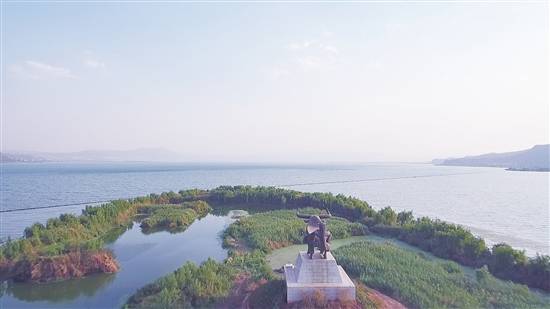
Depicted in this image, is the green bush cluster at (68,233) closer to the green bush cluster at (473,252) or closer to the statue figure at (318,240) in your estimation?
the statue figure at (318,240)

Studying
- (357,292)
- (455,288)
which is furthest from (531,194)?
(357,292)

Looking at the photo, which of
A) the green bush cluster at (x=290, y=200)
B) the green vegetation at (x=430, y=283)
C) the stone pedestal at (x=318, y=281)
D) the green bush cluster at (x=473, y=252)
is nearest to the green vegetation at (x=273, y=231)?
the green bush cluster at (x=473, y=252)

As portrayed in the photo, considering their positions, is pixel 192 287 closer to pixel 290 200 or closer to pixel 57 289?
pixel 57 289

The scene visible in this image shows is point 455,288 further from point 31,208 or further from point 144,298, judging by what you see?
point 31,208

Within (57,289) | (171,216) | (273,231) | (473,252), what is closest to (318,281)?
(473,252)

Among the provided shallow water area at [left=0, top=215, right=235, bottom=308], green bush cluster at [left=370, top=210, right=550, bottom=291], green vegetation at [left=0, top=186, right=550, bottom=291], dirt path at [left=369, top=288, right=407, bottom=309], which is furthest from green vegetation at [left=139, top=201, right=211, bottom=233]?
dirt path at [left=369, top=288, right=407, bottom=309]

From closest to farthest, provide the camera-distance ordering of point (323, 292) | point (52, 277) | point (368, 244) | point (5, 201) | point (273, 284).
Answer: point (323, 292), point (273, 284), point (52, 277), point (368, 244), point (5, 201)
